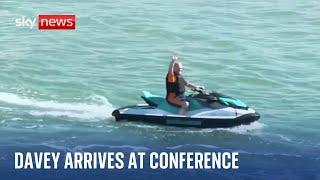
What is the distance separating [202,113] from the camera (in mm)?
16922

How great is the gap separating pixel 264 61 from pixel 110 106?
7450mm

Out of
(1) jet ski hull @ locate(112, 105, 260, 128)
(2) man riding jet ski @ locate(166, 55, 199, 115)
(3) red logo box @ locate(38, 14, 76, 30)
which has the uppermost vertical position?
(3) red logo box @ locate(38, 14, 76, 30)

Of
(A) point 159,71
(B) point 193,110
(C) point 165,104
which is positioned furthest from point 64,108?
(A) point 159,71

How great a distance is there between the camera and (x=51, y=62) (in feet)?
77.9

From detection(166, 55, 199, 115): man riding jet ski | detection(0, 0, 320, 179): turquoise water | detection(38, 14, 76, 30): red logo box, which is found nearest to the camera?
detection(0, 0, 320, 179): turquoise water

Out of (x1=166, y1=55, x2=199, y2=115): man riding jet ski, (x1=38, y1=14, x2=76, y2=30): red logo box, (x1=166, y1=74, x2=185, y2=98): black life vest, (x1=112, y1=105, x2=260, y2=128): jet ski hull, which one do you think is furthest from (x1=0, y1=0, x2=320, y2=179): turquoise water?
(x1=166, y1=74, x2=185, y2=98): black life vest

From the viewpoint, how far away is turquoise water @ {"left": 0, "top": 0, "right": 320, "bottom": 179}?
53.9ft

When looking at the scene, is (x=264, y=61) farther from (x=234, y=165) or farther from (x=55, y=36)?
(x=234, y=165)

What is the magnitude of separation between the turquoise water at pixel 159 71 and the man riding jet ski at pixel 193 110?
0.27 metres

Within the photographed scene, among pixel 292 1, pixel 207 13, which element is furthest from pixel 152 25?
pixel 292 1

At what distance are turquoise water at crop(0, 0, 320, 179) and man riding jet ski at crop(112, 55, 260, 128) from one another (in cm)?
27

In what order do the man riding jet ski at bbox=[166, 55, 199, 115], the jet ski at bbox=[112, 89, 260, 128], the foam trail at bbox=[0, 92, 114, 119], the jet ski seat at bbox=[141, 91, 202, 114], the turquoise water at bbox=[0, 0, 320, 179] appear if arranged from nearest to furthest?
the turquoise water at bbox=[0, 0, 320, 179]
the man riding jet ski at bbox=[166, 55, 199, 115]
the jet ski at bbox=[112, 89, 260, 128]
the jet ski seat at bbox=[141, 91, 202, 114]
the foam trail at bbox=[0, 92, 114, 119]

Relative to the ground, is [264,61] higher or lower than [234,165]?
higher

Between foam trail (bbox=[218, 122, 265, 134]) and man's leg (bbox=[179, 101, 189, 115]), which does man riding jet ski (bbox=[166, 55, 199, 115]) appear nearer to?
man's leg (bbox=[179, 101, 189, 115])
